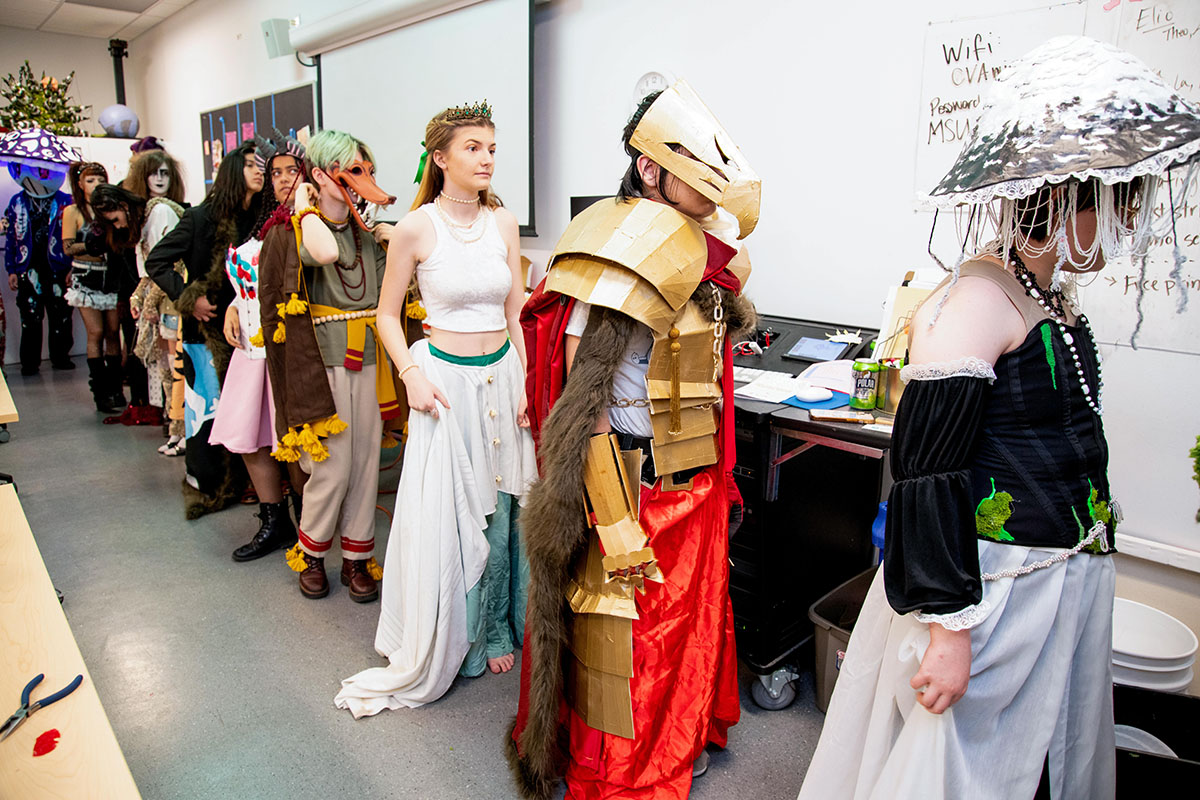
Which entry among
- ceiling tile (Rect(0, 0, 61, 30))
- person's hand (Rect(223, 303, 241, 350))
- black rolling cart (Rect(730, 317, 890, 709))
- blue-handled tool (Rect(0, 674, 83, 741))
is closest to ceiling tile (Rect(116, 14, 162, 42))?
ceiling tile (Rect(0, 0, 61, 30))

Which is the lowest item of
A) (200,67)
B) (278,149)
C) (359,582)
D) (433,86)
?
(359,582)

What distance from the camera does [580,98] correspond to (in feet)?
11.2

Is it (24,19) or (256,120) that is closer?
(256,120)

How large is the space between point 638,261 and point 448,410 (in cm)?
86

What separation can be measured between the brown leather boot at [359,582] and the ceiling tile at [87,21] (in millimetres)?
7266

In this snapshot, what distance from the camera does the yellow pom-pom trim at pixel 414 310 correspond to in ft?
8.71

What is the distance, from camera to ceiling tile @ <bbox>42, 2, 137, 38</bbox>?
289 inches

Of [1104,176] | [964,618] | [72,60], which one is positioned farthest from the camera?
[72,60]

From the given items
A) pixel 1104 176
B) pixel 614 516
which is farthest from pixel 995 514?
pixel 614 516

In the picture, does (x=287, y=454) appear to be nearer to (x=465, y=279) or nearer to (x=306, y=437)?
(x=306, y=437)

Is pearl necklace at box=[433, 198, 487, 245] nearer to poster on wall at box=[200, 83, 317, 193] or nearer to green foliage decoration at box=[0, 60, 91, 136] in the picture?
poster on wall at box=[200, 83, 317, 193]

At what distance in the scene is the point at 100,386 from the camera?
526 cm

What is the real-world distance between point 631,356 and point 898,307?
84 cm

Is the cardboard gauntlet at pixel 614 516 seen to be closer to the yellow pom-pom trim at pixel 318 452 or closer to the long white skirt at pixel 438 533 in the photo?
the long white skirt at pixel 438 533
